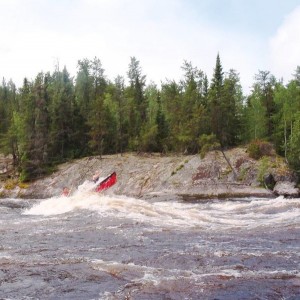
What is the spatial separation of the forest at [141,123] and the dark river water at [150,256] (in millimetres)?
35116

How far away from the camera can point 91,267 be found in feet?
44.2

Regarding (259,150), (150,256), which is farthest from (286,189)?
(150,256)

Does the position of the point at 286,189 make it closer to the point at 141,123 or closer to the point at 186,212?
the point at 186,212

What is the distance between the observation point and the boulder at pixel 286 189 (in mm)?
42969

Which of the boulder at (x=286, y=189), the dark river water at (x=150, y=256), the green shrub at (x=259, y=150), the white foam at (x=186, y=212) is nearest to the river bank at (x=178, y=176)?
the boulder at (x=286, y=189)

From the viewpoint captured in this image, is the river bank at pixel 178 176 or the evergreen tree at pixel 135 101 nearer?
the river bank at pixel 178 176

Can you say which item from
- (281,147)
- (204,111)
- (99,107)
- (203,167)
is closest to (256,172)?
(203,167)

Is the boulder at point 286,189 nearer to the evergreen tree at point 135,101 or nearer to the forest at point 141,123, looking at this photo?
the forest at point 141,123

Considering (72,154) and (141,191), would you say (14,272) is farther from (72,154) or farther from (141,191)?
(72,154)

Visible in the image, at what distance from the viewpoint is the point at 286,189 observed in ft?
145

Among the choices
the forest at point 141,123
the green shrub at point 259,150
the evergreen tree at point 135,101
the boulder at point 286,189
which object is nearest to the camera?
the boulder at point 286,189

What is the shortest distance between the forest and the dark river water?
35.1m

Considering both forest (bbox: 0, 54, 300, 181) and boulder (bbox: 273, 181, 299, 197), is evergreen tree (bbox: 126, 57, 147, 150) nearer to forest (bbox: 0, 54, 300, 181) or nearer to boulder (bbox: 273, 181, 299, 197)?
forest (bbox: 0, 54, 300, 181)

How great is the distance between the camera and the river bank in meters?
46.5
